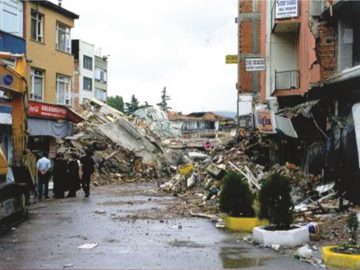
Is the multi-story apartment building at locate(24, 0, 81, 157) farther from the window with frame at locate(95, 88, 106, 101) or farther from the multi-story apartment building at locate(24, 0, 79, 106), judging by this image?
the window with frame at locate(95, 88, 106, 101)

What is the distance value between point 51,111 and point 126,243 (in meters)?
23.3

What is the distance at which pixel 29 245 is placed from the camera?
38.5ft

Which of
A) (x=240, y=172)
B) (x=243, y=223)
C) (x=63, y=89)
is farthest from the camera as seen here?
(x=63, y=89)

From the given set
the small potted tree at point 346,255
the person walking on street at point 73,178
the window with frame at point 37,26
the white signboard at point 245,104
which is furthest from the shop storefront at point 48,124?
the small potted tree at point 346,255

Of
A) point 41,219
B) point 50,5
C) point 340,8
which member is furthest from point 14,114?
point 50,5

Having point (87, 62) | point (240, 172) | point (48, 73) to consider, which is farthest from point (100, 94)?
point (240, 172)

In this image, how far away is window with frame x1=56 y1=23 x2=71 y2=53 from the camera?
37.4m

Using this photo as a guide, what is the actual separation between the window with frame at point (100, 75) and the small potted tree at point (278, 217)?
262 feet

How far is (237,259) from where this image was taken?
10.1 metres

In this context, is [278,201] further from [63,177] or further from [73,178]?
[73,178]

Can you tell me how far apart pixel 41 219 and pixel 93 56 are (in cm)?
7177

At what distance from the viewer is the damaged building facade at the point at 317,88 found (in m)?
15.9

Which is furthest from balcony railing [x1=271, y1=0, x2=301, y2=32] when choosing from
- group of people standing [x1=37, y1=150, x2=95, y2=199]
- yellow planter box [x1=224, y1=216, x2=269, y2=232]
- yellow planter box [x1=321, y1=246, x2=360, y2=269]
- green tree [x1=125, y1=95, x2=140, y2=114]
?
green tree [x1=125, y1=95, x2=140, y2=114]

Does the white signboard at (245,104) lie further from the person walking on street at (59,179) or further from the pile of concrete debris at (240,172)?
the person walking on street at (59,179)
